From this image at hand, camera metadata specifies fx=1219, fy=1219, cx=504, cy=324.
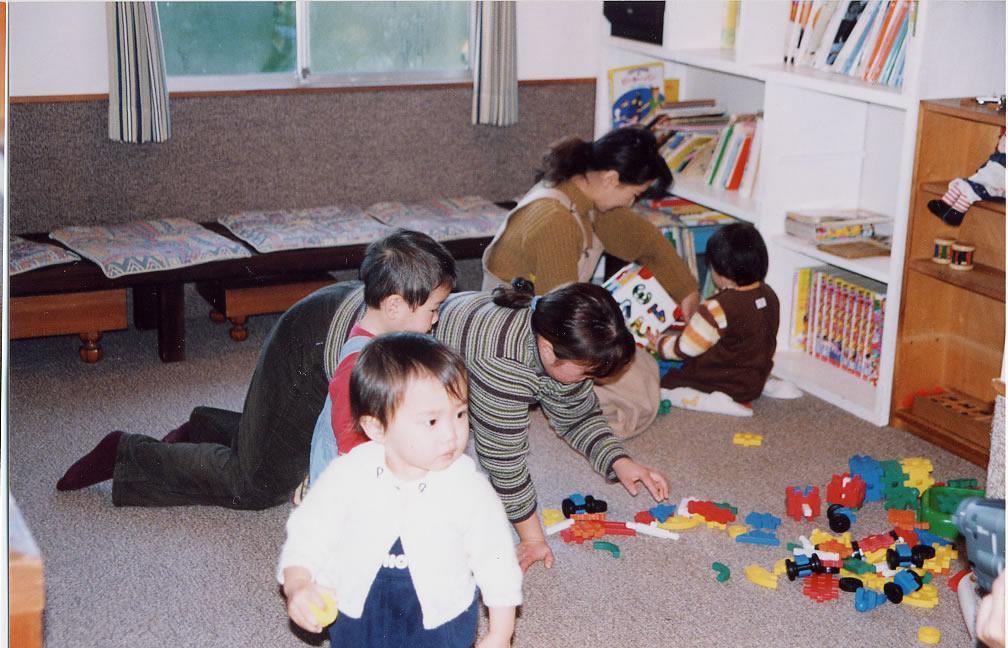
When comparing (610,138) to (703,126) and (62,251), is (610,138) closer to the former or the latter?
(703,126)

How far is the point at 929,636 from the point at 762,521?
0.56 metres

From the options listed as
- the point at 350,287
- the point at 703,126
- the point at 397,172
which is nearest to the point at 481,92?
the point at 397,172

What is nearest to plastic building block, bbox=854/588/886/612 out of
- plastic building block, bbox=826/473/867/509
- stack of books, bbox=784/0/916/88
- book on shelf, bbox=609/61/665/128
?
plastic building block, bbox=826/473/867/509

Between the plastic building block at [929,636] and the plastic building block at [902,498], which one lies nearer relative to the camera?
the plastic building block at [929,636]

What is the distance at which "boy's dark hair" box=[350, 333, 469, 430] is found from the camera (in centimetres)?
180

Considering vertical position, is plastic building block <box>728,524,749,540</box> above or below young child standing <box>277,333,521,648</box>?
below

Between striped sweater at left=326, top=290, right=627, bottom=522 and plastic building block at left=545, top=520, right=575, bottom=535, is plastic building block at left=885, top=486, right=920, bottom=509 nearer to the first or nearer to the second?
plastic building block at left=545, top=520, right=575, bottom=535

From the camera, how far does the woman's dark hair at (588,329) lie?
Answer: 233cm

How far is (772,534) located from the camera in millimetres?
2959

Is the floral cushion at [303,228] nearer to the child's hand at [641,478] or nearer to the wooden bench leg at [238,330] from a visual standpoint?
the wooden bench leg at [238,330]

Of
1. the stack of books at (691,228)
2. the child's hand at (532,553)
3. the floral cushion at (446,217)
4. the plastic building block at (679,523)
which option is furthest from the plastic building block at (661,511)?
the floral cushion at (446,217)

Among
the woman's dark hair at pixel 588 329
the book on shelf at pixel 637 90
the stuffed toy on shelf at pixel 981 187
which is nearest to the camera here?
the woman's dark hair at pixel 588 329

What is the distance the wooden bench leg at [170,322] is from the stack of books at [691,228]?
1.63 m

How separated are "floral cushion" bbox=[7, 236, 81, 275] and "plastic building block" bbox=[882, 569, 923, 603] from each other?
2.66 meters
